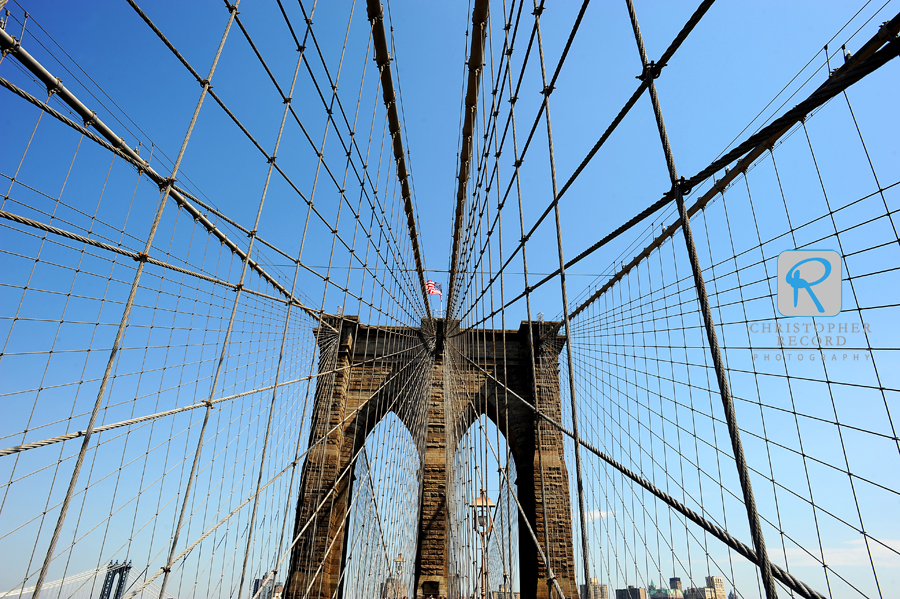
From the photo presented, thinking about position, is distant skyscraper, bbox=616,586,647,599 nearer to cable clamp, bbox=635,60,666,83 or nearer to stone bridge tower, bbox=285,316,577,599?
stone bridge tower, bbox=285,316,577,599

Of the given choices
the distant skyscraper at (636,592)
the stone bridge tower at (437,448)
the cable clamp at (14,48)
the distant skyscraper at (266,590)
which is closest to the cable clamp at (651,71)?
the cable clamp at (14,48)

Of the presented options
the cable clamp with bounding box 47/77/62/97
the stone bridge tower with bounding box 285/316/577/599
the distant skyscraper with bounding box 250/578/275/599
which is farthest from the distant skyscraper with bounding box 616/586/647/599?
the cable clamp with bounding box 47/77/62/97

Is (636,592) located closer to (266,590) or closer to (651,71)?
(266,590)

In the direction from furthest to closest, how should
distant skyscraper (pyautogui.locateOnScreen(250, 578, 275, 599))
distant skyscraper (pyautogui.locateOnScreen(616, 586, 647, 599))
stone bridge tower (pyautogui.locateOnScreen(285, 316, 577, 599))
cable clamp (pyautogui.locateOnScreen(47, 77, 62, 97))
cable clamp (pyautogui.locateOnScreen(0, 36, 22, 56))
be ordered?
stone bridge tower (pyautogui.locateOnScreen(285, 316, 577, 599)) < distant skyscraper (pyautogui.locateOnScreen(616, 586, 647, 599)) < distant skyscraper (pyautogui.locateOnScreen(250, 578, 275, 599)) < cable clamp (pyautogui.locateOnScreen(47, 77, 62, 97)) < cable clamp (pyautogui.locateOnScreen(0, 36, 22, 56))

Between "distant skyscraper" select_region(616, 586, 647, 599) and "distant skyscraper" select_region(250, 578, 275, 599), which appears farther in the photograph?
"distant skyscraper" select_region(616, 586, 647, 599)

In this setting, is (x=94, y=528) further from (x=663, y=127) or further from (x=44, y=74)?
(x=663, y=127)

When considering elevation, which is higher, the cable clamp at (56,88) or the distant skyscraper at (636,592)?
the cable clamp at (56,88)

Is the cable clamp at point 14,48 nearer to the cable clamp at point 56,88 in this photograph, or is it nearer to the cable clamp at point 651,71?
the cable clamp at point 56,88

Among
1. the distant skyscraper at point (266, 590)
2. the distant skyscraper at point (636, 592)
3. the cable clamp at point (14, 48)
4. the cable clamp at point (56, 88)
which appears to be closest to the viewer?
the cable clamp at point (14, 48)

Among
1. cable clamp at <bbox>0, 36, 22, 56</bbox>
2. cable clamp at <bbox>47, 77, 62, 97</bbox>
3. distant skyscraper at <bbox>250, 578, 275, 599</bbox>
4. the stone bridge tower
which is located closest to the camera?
cable clamp at <bbox>0, 36, 22, 56</bbox>

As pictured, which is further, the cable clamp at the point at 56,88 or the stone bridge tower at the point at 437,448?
the stone bridge tower at the point at 437,448
